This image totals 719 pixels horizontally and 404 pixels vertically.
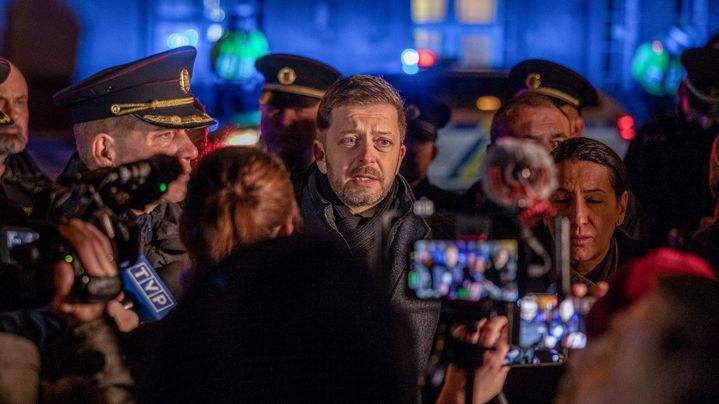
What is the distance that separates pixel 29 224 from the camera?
2977mm

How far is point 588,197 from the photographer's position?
12.6 ft

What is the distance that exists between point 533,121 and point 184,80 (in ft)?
5.20

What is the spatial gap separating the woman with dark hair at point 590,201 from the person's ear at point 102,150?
61.4 inches

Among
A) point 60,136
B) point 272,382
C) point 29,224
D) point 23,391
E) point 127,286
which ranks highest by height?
point 272,382

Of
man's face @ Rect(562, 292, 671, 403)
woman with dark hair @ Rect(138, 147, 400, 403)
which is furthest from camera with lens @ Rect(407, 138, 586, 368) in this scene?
woman with dark hair @ Rect(138, 147, 400, 403)

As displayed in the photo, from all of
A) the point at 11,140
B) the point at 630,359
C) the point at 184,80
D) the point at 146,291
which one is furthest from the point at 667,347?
the point at 11,140

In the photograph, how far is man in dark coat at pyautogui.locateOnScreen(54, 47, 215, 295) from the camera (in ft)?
12.8

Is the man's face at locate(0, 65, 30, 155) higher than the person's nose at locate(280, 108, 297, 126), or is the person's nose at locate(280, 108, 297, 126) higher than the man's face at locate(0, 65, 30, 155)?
the man's face at locate(0, 65, 30, 155)

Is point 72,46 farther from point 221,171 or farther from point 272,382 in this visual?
point 272,382

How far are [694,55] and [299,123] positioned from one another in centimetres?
200

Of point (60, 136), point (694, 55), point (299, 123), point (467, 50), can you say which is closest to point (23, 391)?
point (299, 123)

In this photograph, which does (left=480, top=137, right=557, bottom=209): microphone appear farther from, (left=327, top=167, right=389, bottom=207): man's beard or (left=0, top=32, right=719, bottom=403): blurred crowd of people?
(left=327, top=167, right=389, bottom=207): man's beard

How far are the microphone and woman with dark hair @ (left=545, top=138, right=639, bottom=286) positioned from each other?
83 cm

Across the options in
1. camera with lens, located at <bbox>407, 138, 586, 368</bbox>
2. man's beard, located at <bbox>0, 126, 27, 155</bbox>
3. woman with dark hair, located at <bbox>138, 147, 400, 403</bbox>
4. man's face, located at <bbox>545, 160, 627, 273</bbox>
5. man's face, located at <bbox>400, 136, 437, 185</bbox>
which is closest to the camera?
woman with dark hair, located at <bbox>138, 147, 400, 403</bbox>
